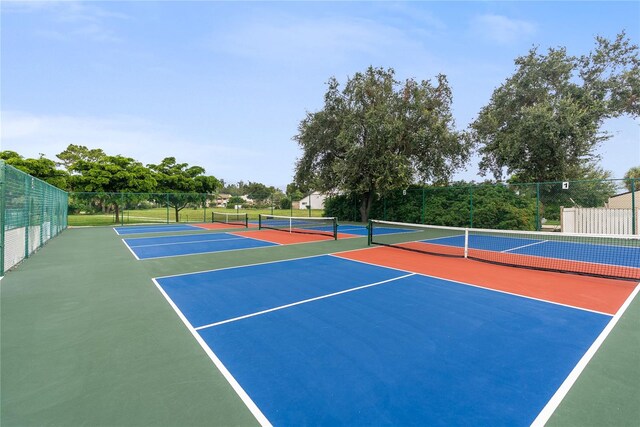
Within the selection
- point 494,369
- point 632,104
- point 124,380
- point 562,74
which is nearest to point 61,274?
point 124,380

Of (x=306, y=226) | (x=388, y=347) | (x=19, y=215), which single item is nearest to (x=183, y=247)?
(x=19, y=215)

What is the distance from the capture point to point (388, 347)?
150 inches

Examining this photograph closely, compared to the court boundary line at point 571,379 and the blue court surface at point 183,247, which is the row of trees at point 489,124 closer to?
the blue court surface at point 183,247

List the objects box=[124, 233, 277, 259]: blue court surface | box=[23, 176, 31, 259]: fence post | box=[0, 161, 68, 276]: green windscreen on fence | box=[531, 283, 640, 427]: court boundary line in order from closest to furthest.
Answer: box=[531, 283, 640, 427]: court boundary line
box=[0, 161, 68, 276]: green windscreen on fence
box=[23, 176, 31, 259]: fence post
box=[124, 233, 277, 259]: blue court surface

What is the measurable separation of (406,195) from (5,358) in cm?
2300

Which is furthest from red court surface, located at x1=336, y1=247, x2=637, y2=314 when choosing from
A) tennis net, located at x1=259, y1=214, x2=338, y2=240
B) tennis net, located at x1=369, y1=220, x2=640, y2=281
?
tennis net, located at x1=259, y1=214, x2=338, y2=240

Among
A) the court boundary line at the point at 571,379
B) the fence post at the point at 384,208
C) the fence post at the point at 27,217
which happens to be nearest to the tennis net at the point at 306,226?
the fence post at the point at 384,208

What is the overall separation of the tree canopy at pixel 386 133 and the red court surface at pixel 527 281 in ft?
39.4

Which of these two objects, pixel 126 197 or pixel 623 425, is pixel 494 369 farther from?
pixel 126 197

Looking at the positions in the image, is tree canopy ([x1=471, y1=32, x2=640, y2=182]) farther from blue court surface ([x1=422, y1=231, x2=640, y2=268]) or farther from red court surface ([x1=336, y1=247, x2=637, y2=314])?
red court surface ([x1=336, y1=247, x2=637, y2=314])

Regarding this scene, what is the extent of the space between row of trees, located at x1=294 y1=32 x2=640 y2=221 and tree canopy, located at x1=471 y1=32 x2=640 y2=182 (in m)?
0.06

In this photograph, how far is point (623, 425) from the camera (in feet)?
8.14

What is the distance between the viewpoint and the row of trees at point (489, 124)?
20312 mm

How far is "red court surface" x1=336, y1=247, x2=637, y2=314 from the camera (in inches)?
224
